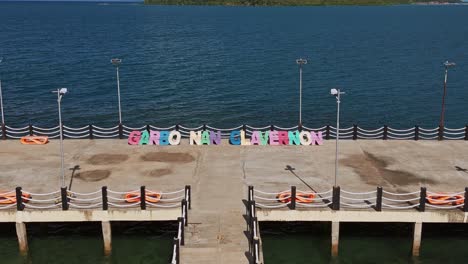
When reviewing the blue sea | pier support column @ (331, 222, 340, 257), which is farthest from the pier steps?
the blue sea

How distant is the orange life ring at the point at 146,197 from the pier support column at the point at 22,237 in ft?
18.7

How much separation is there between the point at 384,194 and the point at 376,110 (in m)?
38.6

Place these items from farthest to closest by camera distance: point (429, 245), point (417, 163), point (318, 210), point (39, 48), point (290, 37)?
1. point (290, 37)
2. point (39, 48)
3. point (417, 163)
4. point (429, 245)
5. point (318, 210)

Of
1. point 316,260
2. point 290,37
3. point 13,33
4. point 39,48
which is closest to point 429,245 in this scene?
point 316,260

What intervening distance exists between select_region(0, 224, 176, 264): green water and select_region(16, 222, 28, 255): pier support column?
0.42m

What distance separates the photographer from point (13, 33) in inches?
6083

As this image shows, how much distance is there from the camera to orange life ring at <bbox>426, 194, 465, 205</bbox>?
29.6 metres

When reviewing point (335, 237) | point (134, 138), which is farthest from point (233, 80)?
point (335, 237)

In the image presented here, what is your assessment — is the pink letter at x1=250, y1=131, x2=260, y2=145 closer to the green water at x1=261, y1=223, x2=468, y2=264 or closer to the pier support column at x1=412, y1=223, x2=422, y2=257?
the green water at x1=261, y1=223, x2=468, y2=264

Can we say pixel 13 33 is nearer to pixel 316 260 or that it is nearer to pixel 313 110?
pixel 313 110

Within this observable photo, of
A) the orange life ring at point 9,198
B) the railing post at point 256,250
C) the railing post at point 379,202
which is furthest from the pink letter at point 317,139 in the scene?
the orange life ring at point 9,198

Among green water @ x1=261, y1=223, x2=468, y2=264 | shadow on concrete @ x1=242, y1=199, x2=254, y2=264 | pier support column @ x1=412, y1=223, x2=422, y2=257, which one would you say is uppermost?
shadow on concrete @ x1=242, y1=199, x2=254, y2=264

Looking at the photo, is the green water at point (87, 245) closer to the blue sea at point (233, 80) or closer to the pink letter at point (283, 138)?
the pink letter at point (283, 138)

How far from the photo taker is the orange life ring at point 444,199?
1164 inches
